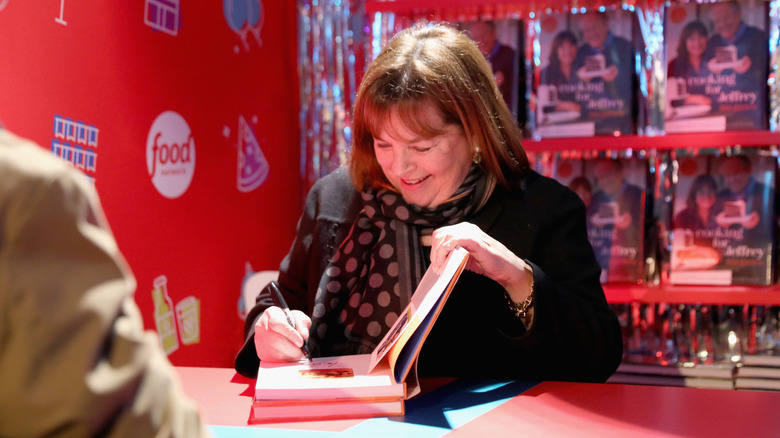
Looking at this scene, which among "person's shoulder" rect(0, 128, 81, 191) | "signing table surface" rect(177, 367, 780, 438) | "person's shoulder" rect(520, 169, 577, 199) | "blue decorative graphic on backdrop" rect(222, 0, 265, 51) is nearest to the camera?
"person's shoulder" rect(0, 128, 81, 191)

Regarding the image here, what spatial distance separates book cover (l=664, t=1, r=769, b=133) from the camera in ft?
8.05

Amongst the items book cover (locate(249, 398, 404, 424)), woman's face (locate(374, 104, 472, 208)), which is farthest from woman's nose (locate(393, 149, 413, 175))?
book cover (locate(249, 398, 404, 424))

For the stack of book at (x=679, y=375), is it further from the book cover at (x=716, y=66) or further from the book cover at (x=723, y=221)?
the book cover at (x=716, y=66)

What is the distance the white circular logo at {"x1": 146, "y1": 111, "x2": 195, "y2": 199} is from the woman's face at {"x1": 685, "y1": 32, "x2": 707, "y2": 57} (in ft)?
5.78

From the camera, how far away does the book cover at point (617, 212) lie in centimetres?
262

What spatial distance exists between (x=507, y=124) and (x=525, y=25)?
3.16 ft

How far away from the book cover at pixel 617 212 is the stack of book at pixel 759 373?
43 cm

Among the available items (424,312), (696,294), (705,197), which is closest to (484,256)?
(424,312)

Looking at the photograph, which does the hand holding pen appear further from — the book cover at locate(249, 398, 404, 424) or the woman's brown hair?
the woman's brown hair

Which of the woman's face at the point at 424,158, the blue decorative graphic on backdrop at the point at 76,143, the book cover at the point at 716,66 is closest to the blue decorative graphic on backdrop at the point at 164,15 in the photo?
the blue decorative graphic on backdrop at the point at 76,143

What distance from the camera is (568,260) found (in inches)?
68.6

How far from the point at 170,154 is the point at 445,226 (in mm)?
1218

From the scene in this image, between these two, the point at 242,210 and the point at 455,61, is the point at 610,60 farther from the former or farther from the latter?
the point at 242,210

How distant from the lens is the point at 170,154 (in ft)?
8.46
